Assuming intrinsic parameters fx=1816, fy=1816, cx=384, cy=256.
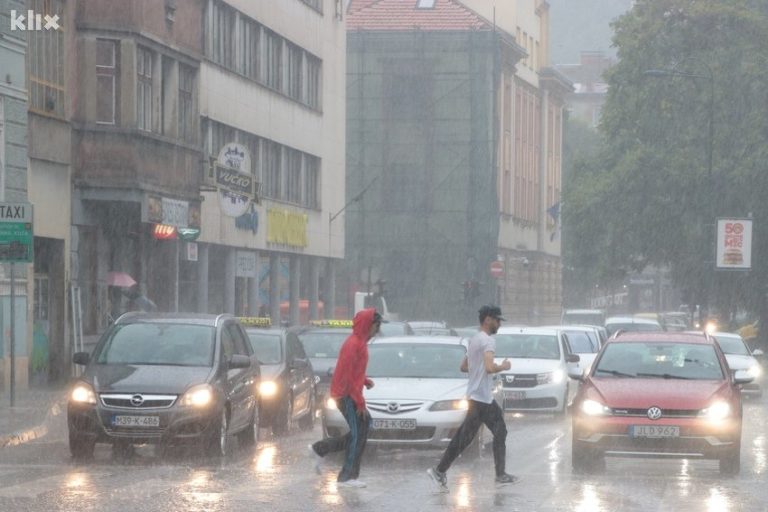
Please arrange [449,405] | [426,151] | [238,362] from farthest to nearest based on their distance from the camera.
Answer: [426,151], [238,362], [449,405]

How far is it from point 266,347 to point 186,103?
58.6 ft

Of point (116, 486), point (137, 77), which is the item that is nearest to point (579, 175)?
point (137, 77)

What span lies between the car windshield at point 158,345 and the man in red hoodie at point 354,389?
161 inches

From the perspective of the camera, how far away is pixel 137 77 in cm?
3822

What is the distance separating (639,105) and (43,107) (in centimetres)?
3319

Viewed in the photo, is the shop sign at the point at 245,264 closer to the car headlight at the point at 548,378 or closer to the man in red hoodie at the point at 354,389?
the car headlight at the point at 548,378

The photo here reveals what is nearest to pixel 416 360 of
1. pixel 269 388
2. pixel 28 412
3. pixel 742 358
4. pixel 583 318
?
pixel 269 388

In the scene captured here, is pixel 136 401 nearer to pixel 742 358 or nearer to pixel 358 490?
pixel 358 490

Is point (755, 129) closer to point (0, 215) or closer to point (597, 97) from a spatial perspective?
point (0, 215)

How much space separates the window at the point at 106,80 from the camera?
37.4 meters

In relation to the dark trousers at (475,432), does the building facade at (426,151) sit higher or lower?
higher

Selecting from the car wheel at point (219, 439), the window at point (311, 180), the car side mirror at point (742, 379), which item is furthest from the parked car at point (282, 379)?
the window at point (311, 180)

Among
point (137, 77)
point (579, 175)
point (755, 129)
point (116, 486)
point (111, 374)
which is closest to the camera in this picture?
point (116, 486)

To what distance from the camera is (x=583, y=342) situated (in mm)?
37281
